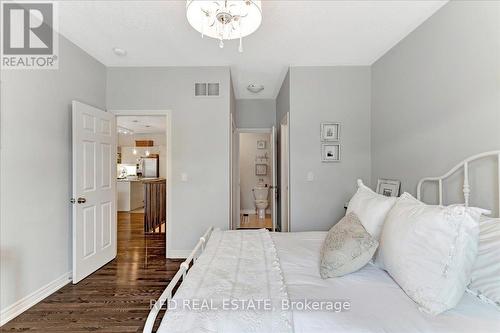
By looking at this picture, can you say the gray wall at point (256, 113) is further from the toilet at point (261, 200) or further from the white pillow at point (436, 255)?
the white pillow at point (436, 255)

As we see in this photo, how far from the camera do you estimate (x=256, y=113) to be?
5.07 metres

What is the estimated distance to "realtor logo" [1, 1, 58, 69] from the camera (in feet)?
7.11

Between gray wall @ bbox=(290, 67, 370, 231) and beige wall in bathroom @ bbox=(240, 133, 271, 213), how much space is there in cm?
325

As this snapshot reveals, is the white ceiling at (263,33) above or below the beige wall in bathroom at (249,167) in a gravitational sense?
above

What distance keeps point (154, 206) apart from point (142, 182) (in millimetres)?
2634

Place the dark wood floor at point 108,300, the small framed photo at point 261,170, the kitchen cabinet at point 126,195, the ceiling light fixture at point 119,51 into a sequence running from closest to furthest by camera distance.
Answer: the dark wood floor at point 108,300, the ceiling light fixture at point 119,51, the small framed photo at point 261,170, the kitchen cabinet at point 126,195

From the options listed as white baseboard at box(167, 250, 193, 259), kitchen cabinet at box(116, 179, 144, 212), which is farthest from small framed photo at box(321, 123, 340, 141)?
kitchen cabinet at box(116, 179, 144, 212)

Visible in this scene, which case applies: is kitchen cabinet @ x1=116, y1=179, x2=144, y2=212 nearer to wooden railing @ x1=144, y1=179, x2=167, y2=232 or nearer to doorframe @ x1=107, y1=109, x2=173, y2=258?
wooden railing @ x1=144, y1=179, x2=167, y2=232

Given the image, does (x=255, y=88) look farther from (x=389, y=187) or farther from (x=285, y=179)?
(x=389, y=187)

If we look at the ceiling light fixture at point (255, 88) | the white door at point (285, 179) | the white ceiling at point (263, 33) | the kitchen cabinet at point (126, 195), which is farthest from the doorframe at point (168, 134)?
the kitchen cabinet at point (126, 195)

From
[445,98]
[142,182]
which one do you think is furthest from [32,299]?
[142,182]

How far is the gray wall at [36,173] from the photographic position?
2123mm

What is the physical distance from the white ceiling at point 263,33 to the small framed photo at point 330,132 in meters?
0.84

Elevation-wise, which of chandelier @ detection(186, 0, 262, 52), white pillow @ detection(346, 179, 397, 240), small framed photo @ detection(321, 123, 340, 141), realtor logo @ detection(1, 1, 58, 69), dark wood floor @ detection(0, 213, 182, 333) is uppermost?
realtor logo @ detection(1, 1, 58, 69)
